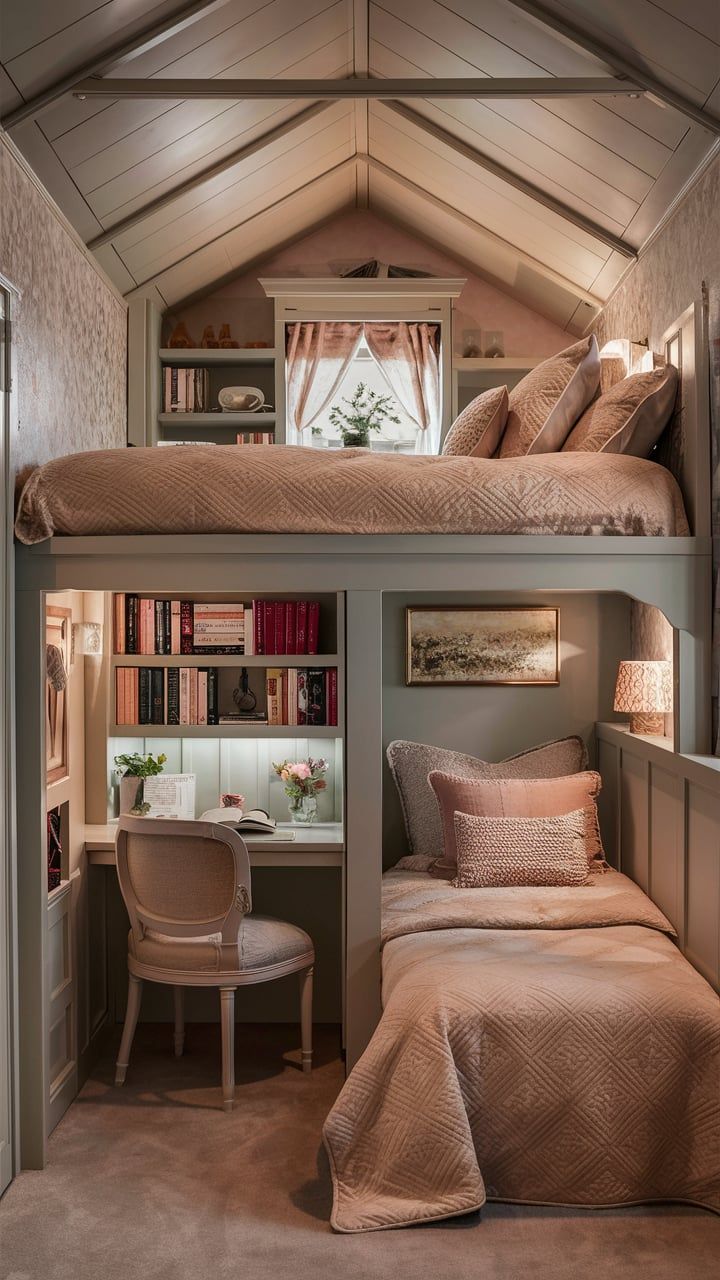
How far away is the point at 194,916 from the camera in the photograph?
2.88 m

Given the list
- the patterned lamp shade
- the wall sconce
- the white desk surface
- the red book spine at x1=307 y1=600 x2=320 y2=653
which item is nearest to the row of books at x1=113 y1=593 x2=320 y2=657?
the red book spine at x1=307 y1=600 x2=320 y2=653

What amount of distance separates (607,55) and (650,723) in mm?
2000

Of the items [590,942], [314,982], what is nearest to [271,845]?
[314,982]

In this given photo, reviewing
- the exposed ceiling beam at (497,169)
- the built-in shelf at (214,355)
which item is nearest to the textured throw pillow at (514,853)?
the exposed ceiling beam at (497,169)

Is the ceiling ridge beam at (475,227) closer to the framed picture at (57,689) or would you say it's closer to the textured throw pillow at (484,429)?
the textured throw pillow at (484,429)

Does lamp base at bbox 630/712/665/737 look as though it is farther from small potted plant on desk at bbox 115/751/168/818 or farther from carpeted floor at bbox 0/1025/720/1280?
small potted plant on desk at bbox 115/751/168/818

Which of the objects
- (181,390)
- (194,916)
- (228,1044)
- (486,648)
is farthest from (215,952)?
(181,390)

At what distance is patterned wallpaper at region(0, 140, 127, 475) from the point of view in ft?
8.96

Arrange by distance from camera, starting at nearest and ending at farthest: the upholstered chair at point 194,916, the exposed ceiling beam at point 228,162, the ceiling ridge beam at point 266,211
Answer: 1. the upholstered chair at point 194,916
2. the exposed ceiling beam at point 228,162
3. the ceiling ridge beam at point 266,211

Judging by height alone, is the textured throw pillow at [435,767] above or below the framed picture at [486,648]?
below

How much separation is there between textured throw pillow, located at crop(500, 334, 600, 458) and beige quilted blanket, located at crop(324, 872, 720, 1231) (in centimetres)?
161

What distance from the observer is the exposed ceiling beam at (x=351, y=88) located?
9.02 ft

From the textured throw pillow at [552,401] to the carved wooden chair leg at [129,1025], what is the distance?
2.00 m

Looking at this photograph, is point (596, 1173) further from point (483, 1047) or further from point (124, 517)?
point (124, 517)
